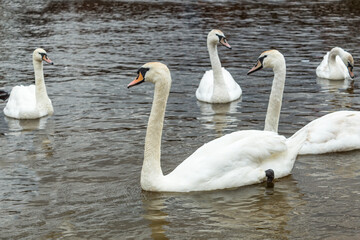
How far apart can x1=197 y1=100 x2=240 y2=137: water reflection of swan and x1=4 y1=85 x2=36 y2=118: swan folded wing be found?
3.22 meters

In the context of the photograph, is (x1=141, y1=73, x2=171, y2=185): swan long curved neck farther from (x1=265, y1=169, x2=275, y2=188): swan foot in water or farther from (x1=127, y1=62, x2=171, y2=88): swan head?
(x1=265, y1=169, x2=275, y2=188): swan foot in water

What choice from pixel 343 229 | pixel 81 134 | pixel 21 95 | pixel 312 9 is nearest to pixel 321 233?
pixel 343 229

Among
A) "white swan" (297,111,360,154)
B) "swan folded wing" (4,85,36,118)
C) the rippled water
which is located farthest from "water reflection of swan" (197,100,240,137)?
"swan folded wing" (4,85,36,118)

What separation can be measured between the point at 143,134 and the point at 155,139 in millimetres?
2750

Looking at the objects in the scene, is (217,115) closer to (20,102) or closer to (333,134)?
(333,134)

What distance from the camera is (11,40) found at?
22.3 m

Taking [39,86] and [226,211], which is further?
[39,86]

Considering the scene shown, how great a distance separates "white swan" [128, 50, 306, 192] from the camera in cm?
843

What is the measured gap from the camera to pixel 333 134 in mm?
10023

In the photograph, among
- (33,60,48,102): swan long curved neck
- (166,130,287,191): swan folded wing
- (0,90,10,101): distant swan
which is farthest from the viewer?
(0,90,10,101): distant swan

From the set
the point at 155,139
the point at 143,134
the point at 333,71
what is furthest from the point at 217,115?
the point at 155,139

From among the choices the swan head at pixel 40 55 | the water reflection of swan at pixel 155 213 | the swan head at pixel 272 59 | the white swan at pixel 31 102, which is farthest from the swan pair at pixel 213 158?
the swan head at pixel 40 55

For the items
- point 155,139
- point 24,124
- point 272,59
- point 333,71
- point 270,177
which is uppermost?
point 272,59

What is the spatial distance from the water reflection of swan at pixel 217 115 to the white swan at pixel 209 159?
101 inches
